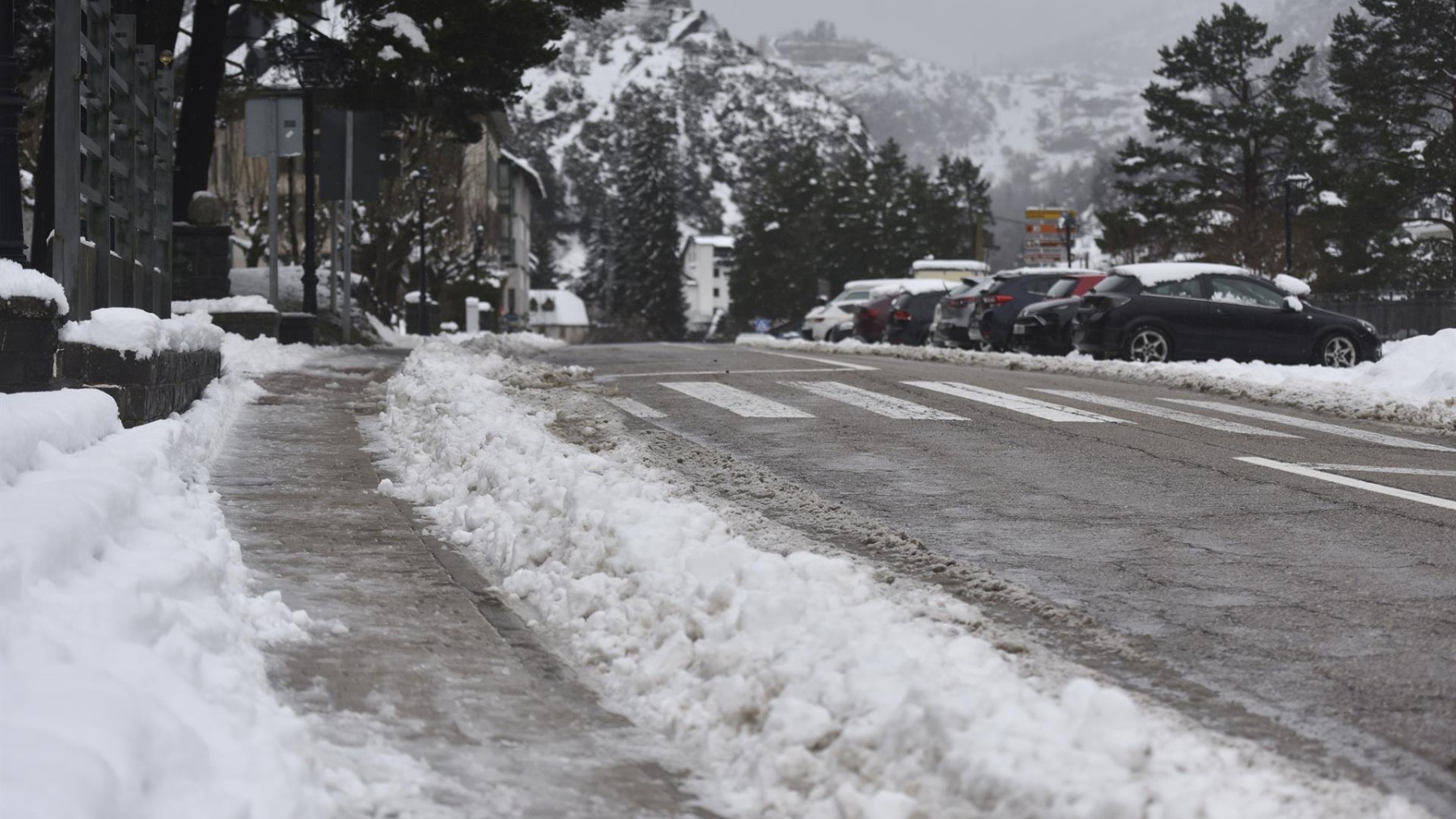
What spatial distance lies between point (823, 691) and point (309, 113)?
24906 mm

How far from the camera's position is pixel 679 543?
582 centimetres

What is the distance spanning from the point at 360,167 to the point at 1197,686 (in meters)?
26.7

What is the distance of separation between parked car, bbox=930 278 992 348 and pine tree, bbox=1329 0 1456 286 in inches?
1058

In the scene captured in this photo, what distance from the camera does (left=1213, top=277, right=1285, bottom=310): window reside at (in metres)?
21.4

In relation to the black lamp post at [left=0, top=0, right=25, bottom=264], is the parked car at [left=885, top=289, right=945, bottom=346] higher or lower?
lower

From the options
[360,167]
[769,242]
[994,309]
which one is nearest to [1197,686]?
[994,309]

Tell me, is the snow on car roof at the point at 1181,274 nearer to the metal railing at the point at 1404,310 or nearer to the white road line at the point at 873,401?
the white road line at the point at 873,401

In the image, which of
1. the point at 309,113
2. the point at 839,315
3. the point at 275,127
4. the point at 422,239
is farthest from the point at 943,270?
the point at 275,127

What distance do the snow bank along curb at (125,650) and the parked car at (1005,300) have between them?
2090cm

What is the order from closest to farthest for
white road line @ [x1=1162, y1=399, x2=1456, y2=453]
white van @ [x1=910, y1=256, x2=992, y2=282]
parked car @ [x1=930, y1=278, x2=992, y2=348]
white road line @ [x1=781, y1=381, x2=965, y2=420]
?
white road line @ [x1=1162, y1=399, x2=1456, y2=453] → white road line @ [x1=781, y1=381, x2=965, y2=420] → parked car @ [x1=930, y1=278, x2=992, y2=348] → white van @ [x1=910, y1=256, x2=992, y2=282]

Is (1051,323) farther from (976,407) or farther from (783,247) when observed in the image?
(783,247)

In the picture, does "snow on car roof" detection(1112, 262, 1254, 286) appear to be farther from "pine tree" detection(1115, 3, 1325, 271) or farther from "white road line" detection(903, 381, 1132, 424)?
"pine tree" detection(1115, 3, 1325, 271)

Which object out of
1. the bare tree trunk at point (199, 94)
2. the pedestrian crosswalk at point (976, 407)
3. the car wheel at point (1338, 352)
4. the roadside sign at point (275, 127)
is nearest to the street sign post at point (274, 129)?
the roadside sign at point (275, 127)

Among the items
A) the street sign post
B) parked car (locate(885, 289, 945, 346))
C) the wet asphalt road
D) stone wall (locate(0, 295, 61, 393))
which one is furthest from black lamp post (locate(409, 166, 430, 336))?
stone wall (locate(0, 295, 61, 393))
